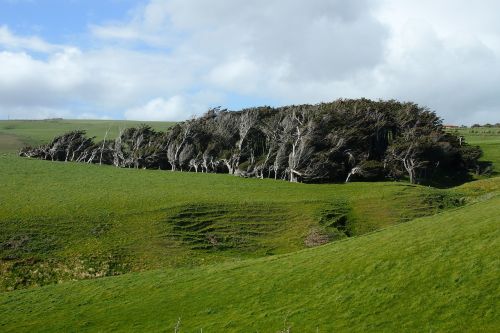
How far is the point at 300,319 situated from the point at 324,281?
13.8 ft

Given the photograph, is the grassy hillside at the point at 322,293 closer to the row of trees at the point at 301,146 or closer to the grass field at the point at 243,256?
the grass field at the point at 243,256

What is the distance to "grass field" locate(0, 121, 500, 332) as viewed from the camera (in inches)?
922

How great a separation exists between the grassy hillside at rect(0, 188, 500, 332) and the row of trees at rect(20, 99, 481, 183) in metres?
42.3

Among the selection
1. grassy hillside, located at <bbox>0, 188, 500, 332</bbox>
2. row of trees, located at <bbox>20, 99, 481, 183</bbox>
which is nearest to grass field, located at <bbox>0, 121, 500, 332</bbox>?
grassy hillside, located at <bbox>0, 188, 500, 332</bbox>

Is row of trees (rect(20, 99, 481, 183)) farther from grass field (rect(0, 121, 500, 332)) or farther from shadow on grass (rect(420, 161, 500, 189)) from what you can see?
grass field (rect(0, 121, 500, 332))

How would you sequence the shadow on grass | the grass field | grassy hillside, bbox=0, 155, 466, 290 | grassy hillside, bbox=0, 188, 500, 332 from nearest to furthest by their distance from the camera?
grassy hillside, bbox=0, 188, 500, 332 < the grass field < grassy hillside, bbox=0, 155, 466, 290 < the shadow on grass

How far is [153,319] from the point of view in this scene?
2627 cm

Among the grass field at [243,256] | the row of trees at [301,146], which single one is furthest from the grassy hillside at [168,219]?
the row of trees at [301,146]

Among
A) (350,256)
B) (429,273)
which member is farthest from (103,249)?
(429,273)

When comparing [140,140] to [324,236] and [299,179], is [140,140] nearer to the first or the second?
[299,179]

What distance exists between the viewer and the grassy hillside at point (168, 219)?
139 feet

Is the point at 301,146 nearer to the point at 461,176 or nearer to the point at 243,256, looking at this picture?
the point at 461,176

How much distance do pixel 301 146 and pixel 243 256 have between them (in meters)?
34.5

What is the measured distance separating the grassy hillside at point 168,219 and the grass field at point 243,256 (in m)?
0.17
